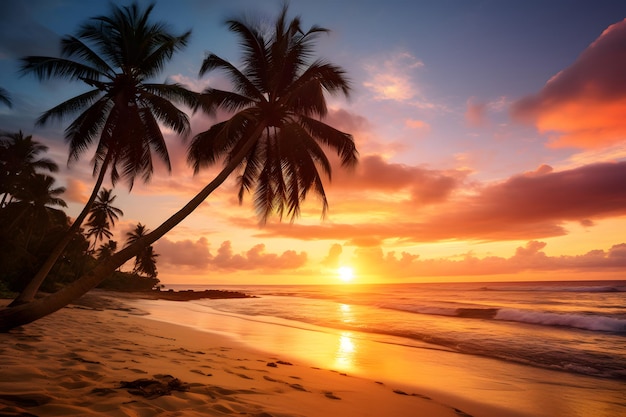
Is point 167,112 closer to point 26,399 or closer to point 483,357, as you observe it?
point 26,399

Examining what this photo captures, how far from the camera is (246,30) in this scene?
38.7ft

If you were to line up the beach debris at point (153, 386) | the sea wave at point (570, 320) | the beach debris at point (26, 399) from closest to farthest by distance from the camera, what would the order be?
the beach debris at point (26, 399)
the beach debris at point (153, 386)
the sea wave at point (570, 320)

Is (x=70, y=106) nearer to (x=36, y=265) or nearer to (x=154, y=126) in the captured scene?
(x=154, y=126)

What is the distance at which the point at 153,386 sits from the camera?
160 inches

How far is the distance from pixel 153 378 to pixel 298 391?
207 centimetres

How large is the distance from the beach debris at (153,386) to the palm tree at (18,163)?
24664 millimetres

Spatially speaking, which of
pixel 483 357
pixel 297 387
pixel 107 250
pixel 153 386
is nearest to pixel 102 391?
pixel 153 386

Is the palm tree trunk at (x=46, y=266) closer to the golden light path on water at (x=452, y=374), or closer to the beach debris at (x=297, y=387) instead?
the golden light path on water at (x=452, y=374)

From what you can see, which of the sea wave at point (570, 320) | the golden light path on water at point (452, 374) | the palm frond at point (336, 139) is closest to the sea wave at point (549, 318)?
the sea wave at point (570, 320)

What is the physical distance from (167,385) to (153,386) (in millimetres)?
179

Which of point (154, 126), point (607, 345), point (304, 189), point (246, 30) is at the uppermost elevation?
point (246, 30)

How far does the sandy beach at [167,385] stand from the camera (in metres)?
3.42

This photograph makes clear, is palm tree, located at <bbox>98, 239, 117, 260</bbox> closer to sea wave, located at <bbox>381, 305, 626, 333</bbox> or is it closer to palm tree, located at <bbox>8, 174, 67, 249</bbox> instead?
palm tree, located at <bbox>8, 174, 67, 249</bbox>

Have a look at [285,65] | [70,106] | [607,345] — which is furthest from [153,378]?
[607,345]
